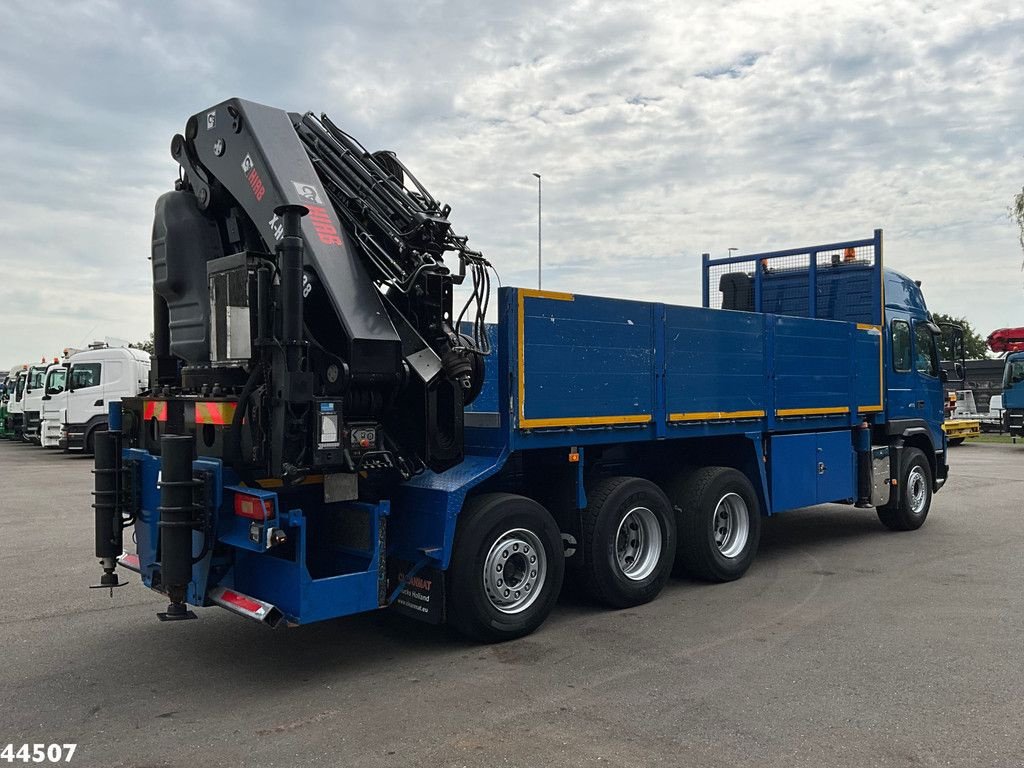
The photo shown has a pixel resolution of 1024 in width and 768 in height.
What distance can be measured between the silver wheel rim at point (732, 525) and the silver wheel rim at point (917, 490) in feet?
11.8

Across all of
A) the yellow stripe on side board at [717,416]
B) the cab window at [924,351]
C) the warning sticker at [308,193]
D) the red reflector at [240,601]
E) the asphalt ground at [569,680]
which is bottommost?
the asphalt ground at [569,680]

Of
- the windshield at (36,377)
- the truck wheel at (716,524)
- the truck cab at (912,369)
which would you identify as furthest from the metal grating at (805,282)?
the windshield at (36,377)

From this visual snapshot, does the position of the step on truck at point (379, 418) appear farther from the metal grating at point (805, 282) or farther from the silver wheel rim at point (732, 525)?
the metal grating at point (805, 282)

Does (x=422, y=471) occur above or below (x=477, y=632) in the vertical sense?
above

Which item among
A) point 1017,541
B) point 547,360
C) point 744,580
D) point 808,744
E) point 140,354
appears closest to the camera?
point 808,744

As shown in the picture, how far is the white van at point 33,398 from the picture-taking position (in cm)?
2616

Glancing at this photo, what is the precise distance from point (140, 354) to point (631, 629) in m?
20.4

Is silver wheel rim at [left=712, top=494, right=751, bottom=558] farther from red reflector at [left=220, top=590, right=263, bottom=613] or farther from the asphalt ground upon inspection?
red reflector at [left=220, top=590, right=263, bottom=613]

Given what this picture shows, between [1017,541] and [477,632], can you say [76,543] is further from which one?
[1017,541]

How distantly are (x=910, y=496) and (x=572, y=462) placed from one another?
19.3 feet

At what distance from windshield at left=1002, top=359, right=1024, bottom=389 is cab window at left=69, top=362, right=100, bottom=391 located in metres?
24.3

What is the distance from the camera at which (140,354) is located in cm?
2348

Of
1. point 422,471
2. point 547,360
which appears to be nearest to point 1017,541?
point 547,360

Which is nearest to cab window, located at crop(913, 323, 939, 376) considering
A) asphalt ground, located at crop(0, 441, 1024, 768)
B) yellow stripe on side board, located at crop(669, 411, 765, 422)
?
asphalt ground, located at crop(0, 441, 1024, 768)
